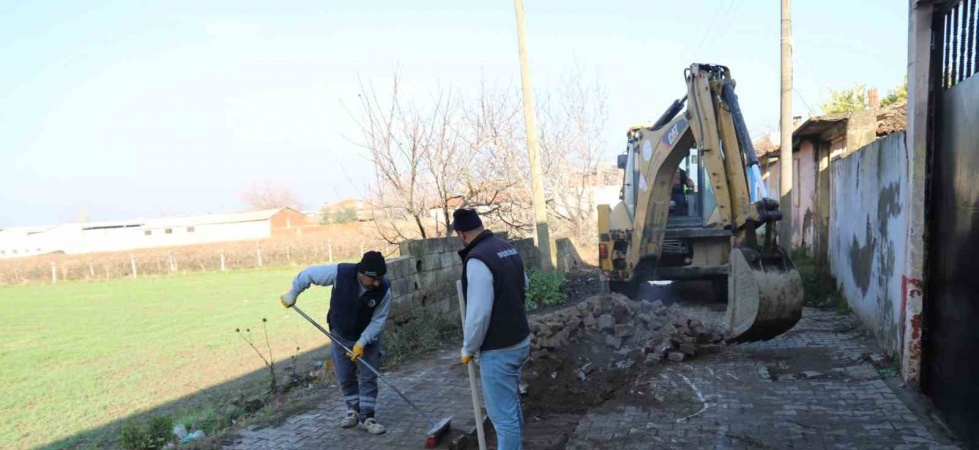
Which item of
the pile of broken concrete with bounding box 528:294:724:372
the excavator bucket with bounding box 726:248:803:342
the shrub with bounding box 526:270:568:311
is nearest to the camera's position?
the excavator bucket with bounding box 726:248:803:342

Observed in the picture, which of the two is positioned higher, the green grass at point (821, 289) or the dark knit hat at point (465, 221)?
the dark knit hat at point (465, 221)

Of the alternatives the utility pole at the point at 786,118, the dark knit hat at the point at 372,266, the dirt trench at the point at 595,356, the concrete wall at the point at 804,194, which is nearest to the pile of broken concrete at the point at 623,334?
the dirt trench at the point at 595,356

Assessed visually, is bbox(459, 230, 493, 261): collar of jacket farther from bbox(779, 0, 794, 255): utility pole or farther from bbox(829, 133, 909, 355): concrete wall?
bbox(779, 0, 794, 255): utility pole

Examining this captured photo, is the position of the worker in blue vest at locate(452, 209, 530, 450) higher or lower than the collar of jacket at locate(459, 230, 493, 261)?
lower

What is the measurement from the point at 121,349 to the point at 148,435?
908cm

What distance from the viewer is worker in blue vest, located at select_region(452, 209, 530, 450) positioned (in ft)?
12.4

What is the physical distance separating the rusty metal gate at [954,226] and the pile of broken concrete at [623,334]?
2412mm

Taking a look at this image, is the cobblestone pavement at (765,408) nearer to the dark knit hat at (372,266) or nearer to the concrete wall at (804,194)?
the dark knit hat at (372,266)

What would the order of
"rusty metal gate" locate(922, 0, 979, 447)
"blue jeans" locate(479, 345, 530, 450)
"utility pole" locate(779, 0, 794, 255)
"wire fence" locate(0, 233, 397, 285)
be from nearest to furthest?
"blue jeans" locate(479, 345, 530, 450) < "rusty metal gate" locate(922, 0, 979, 447) < "utility pole" locate(779, 0, 794, 255) < "wire fence" locate(0, 233, 397, 285)

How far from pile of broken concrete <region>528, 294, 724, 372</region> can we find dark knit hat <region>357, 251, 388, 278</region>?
238 cm

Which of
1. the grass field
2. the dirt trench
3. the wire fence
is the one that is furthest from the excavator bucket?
the wire fence

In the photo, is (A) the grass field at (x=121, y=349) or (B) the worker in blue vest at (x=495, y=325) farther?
(A) the grass field at (x=121, y=349)

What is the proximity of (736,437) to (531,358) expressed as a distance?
8.10ft

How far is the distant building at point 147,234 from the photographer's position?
5834 cm
